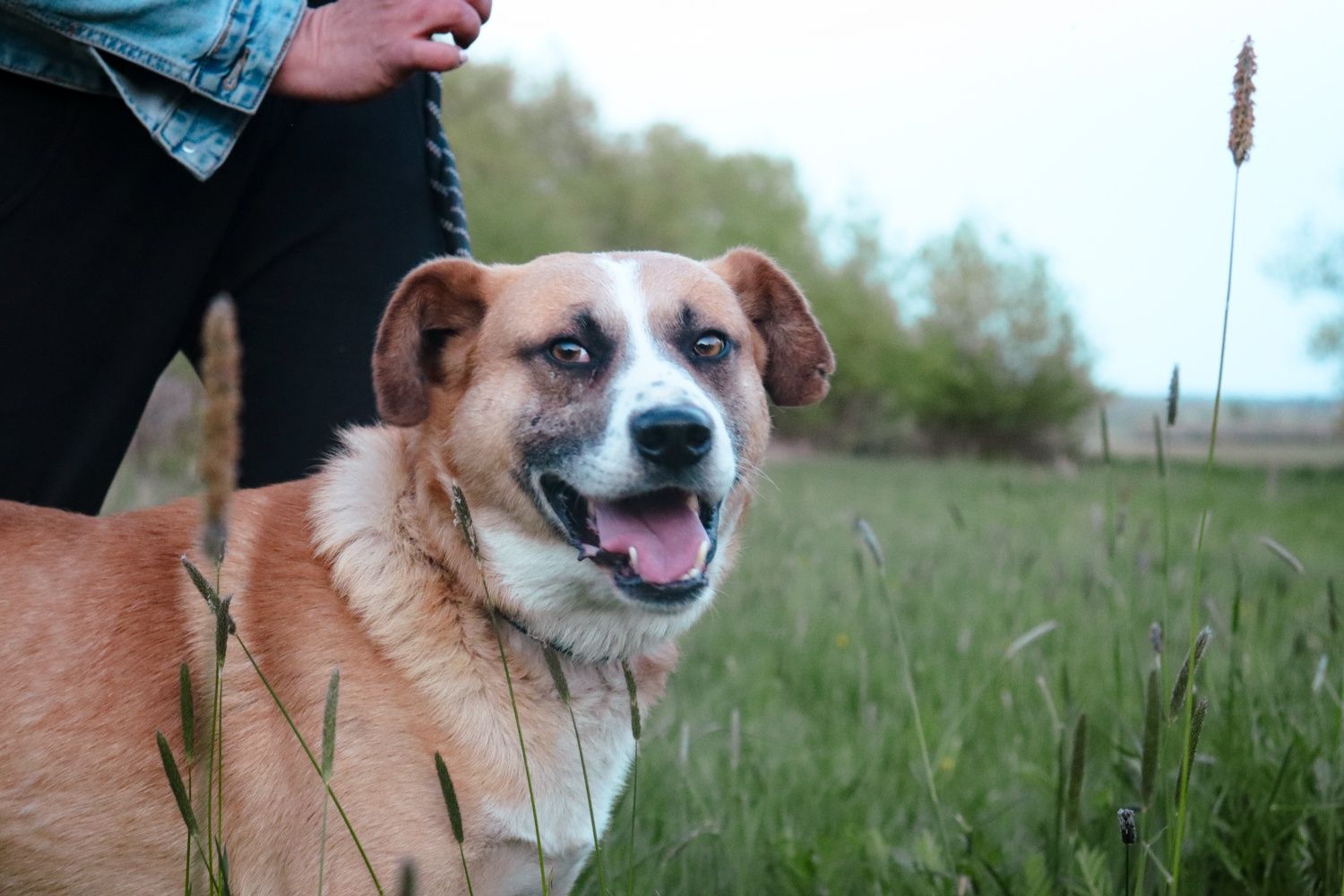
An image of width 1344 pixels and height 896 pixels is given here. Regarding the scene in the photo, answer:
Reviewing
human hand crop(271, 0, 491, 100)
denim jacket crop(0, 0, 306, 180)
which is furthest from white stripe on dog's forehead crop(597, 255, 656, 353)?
denim jacket crop(0, 0, 306, 180)

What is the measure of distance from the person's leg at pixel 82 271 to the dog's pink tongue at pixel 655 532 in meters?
1.31

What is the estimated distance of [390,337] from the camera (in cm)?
270

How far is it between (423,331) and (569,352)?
0.39m

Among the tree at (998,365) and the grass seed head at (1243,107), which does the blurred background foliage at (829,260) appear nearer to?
the tree at (998,365)

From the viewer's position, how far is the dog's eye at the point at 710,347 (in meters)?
2.97

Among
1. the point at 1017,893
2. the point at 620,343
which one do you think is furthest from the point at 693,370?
the point at 1017,893

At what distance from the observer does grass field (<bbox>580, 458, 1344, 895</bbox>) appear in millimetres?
2592

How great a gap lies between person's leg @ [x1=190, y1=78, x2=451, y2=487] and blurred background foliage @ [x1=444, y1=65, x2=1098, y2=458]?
79.9ft

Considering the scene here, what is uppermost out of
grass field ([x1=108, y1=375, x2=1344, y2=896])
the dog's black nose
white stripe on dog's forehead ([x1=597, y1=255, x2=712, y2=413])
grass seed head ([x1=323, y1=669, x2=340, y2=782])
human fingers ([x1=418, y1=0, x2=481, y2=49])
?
human fingers ([x1=418, y1=0, x2=481, y2=49])

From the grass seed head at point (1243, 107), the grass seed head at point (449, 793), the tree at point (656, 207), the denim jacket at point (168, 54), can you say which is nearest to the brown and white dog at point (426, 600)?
the denim jacket at point (168, 54)

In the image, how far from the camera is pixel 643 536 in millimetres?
2615

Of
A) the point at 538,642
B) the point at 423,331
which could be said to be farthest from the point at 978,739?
the point at 423,331

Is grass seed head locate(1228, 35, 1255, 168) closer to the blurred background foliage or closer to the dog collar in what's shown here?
the dog collar

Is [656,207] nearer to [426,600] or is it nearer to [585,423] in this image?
[585,423]
